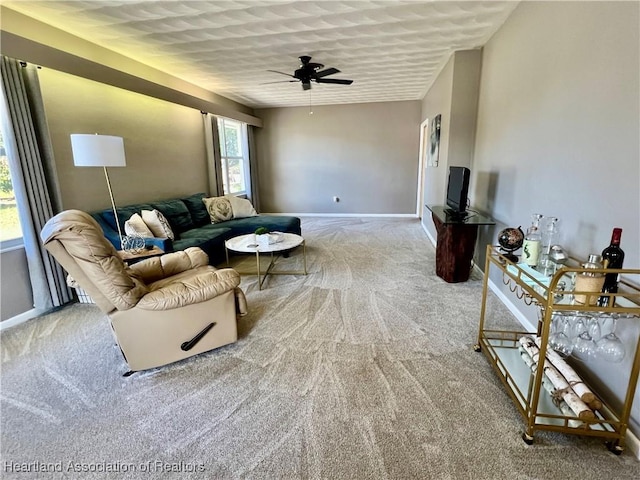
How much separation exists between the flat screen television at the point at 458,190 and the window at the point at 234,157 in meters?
4.37

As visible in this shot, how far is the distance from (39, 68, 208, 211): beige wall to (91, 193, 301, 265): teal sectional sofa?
0.25 metres

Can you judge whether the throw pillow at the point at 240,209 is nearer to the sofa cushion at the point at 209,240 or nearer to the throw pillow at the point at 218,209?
the throw pillow at the point at 218,209

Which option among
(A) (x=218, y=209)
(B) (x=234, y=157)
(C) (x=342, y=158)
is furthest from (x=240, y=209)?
(C) (x=342, y=158)

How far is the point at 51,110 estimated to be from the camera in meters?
3.00

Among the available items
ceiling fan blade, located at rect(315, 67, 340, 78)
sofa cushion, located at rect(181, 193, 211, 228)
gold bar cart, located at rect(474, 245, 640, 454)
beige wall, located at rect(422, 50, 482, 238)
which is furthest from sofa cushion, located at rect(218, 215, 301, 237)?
gold bar cart, located at rect(474, 245, 640, 454)

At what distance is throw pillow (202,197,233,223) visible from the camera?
194 inches

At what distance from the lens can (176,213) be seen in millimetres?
4254

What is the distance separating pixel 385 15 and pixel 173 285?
2928mm

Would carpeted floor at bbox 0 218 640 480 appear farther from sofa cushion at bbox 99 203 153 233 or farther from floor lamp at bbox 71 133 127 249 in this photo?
floor lamp at bbox 71 133 127 249

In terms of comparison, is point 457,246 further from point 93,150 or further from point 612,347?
point 93,150

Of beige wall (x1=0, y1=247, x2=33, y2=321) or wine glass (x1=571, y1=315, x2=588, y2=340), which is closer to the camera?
wine glass (x1=571, y1=315, x2=588, y2=340)

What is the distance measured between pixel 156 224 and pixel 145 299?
6.53 feet

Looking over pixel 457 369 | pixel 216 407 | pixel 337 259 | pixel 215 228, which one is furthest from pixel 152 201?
pixel 457 369

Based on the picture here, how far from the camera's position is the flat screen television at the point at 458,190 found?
3.24 m
